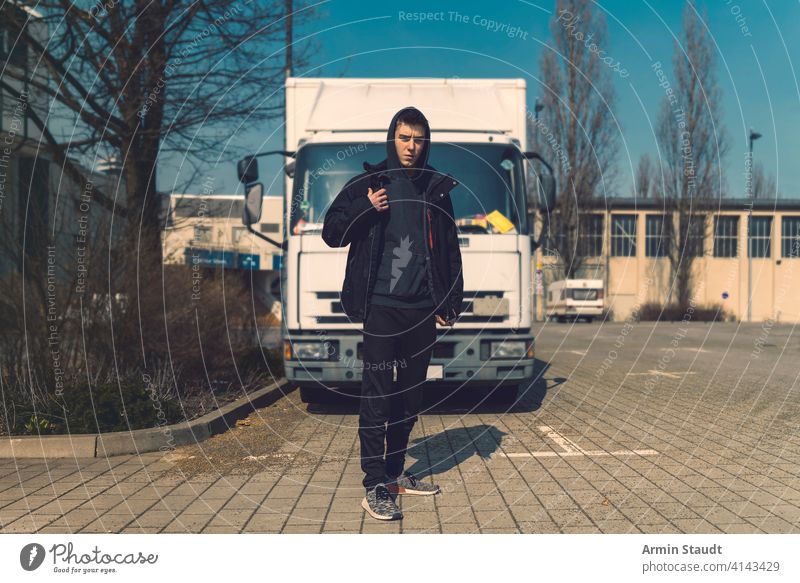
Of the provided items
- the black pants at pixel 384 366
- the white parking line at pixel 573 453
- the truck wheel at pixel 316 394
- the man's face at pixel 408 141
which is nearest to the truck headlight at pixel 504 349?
the white parking line at pixel 573 453

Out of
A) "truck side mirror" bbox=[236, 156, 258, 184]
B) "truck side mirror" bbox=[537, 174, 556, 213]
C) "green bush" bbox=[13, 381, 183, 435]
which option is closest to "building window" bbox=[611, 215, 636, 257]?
"truck side mirror" bbox=[537, 174, 556, 213]

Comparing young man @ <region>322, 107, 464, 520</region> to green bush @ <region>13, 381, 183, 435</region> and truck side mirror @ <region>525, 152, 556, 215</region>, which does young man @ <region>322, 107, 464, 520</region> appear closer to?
green bush @ <region>13, 381, 183, 435</region>

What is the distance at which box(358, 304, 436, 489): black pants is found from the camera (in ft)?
16.0

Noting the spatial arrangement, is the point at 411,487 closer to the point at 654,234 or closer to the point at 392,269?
the point at 392,269

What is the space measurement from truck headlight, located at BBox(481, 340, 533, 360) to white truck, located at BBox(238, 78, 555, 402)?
0.01 meters

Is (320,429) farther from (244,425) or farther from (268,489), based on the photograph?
(268,489)

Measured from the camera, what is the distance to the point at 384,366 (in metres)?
4.88

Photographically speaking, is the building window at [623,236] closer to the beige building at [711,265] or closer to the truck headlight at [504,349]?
the beige building at [711,265]

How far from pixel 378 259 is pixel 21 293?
524 cm

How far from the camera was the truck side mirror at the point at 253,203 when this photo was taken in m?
8.57

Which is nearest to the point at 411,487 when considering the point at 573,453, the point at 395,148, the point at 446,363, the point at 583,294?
the point at 573,453

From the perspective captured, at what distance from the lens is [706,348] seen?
71.8ft

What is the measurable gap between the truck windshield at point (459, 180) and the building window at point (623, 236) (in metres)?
37.7
